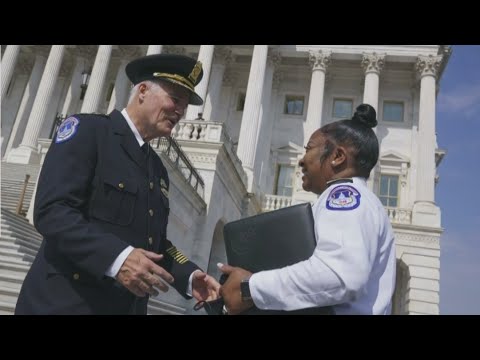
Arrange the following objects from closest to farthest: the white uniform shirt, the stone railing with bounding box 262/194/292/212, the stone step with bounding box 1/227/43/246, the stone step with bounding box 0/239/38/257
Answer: the white uniform shirt, the stone step with bounding box 0/239/38/257, the stone step with bounding box 1/227/43/246, the stone railing with bounding box 262/194/292/212

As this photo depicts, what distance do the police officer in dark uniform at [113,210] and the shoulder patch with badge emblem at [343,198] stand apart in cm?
92

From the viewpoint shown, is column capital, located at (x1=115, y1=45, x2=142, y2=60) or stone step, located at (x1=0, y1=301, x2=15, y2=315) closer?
stone step, located at (x1=0, y1=301, x2=15, y2=315)

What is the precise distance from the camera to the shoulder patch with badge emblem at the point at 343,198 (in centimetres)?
216

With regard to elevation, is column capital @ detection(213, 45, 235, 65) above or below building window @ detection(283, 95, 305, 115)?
above

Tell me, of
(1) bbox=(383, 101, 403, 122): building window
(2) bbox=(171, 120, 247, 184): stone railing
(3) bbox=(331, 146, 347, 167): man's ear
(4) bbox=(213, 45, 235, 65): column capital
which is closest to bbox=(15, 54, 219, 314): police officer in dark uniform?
(3) bbox=(331, 146, 347, 167): man's ear

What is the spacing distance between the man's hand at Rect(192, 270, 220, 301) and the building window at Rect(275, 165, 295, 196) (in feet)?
91.1

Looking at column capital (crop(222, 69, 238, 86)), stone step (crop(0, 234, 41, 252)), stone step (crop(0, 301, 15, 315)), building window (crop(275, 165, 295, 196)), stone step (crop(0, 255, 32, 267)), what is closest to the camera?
stone step (crop(0, 301, 15, 315))

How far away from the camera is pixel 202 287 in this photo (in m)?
3.17

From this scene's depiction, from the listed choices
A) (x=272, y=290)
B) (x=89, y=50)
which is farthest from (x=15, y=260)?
(x=89, y=50)

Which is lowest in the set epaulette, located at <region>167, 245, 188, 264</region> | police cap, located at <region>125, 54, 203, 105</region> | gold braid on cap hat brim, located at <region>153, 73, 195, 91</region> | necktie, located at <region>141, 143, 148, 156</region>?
epaulette, located at <region>167, 245, 188, 264</region>

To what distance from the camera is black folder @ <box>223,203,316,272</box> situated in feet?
7.55

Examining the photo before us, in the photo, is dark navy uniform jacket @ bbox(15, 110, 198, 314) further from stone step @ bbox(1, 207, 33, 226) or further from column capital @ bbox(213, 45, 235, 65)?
column capital @ bbox(213, 45, 235, 65)
